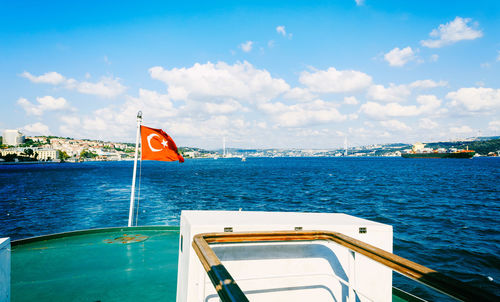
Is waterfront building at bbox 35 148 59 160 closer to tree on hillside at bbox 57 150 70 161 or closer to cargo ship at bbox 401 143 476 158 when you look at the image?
tree on hillside at bbox 57 150 70 161

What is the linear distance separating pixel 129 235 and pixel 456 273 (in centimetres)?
1071

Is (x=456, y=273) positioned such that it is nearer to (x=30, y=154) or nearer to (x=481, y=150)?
(x=30, y=154)

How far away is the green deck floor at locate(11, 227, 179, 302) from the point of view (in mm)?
4426

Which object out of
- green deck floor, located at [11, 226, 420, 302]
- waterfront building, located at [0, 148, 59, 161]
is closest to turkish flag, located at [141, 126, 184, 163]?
green deck floor, located at [11, 226, 420, 302]

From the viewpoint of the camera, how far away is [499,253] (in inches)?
447

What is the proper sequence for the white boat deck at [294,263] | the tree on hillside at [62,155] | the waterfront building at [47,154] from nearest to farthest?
the white boat deck at [294,263]
the waterfront building at [47,154]
the tree on hillside at [62,155]

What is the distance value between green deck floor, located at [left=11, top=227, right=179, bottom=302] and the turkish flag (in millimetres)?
2258

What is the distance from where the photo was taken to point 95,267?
17.9ft

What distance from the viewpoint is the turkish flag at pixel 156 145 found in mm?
8297

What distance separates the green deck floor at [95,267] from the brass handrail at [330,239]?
287cm

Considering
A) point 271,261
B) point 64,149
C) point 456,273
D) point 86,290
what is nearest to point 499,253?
point 456,273

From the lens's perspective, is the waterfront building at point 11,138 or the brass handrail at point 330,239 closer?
the brass handrail at point 330,239

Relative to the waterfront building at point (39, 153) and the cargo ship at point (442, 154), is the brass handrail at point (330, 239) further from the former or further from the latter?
the waterfront building at point (39, 153)

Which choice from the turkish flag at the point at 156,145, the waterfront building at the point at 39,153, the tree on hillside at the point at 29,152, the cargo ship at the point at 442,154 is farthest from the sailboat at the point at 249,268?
the waterfront building at the point at 39,153
